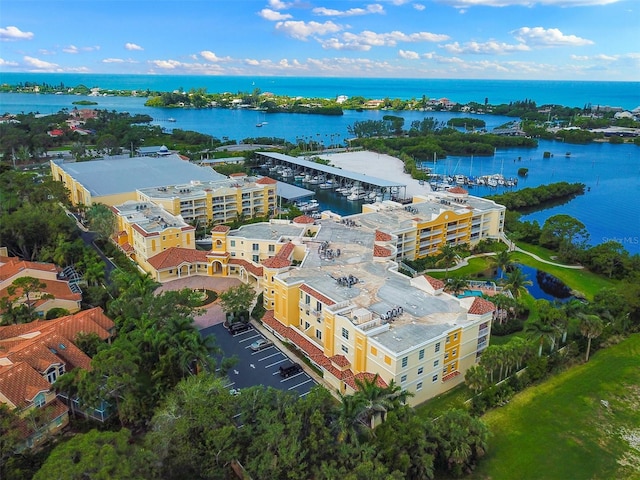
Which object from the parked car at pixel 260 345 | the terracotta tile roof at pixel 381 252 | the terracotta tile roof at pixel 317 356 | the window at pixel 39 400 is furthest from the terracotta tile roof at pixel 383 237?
the window at pixel 39 400

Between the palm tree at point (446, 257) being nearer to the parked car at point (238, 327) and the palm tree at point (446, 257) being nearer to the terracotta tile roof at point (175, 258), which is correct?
the parked car at point (238, 327)

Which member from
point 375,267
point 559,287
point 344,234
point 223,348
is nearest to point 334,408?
point 223,348

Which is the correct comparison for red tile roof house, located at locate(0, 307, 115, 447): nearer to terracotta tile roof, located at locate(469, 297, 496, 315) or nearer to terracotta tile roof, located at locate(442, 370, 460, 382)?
terracotta tile roof, located at locate(442, 370, 460, 382)

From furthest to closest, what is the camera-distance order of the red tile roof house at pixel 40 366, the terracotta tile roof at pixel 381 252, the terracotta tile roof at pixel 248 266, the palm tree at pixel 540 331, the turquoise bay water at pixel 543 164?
1. the turquoise bay water at pixel 543 164
2. the terracotta tile roof at pixel 248 266
3. the terracotta tile roof at pixel 381 252
4. the palm tree at pixel 540 331
5. the red tile roof house at pixel 40 366

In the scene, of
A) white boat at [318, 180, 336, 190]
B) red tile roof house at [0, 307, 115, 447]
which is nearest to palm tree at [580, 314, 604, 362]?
red tile roof house at [0, 307, 115, 447]

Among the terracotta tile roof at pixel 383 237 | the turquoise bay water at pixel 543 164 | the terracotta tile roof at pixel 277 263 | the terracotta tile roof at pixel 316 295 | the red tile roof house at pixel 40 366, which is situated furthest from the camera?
the turquoise bay water at pixel 543 164

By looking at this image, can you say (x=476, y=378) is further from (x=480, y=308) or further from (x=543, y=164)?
(x=543, y=164)

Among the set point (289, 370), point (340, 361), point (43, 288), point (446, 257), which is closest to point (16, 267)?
point (43, 288)
